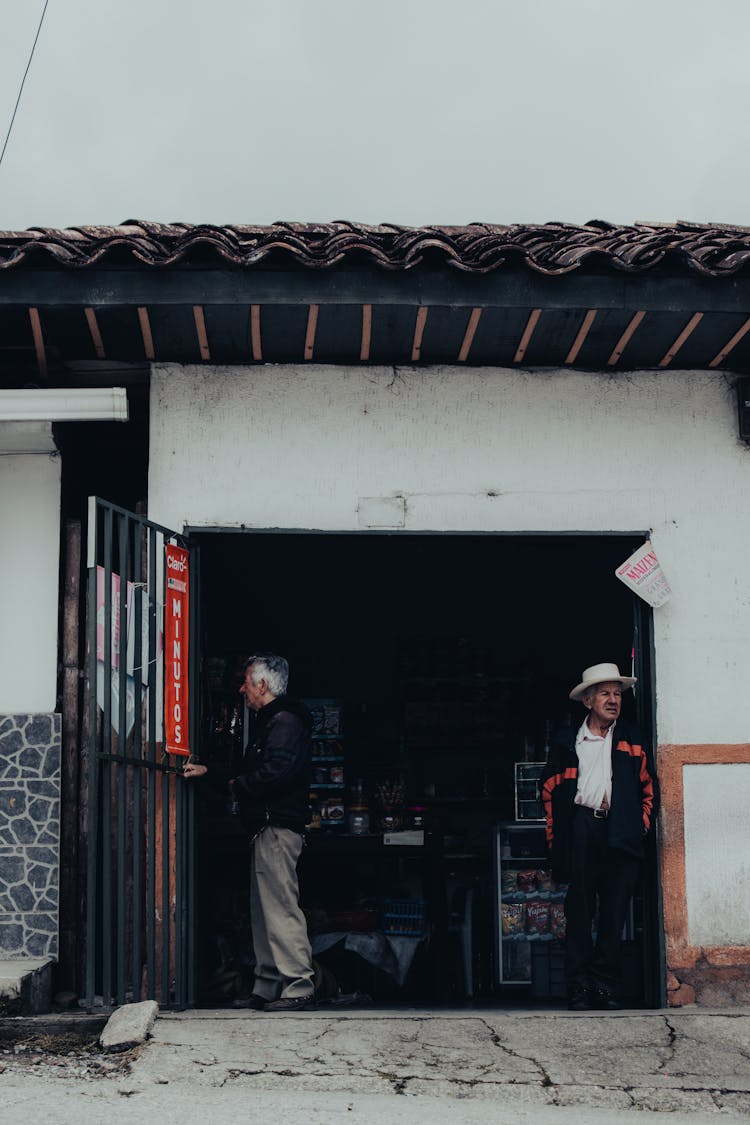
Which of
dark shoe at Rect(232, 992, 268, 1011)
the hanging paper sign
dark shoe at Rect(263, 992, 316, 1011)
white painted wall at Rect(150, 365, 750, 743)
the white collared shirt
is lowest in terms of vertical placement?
dark shoe at Rect(232, 992, 268, 1011)

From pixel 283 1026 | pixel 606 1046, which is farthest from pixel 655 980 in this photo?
pixel 283 1026

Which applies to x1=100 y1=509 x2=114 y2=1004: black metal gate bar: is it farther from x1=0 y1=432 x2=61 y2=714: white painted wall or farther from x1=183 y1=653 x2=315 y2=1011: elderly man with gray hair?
x1=0 y1=432 x2=61 y2=714: white painted wall

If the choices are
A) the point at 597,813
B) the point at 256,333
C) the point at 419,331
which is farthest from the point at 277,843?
the point at 419,331

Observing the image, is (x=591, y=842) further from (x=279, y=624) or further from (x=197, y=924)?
(x=279, y=624)

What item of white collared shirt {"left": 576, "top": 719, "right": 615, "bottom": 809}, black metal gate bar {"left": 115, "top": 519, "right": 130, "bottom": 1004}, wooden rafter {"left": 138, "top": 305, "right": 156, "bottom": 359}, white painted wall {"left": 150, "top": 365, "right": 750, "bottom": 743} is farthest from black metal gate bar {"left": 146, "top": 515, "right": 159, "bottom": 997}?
white collared shirt {"left": 576, "top": 719, "right": 615, "bottom": 809}

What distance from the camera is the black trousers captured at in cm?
728

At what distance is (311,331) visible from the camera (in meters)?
7.21

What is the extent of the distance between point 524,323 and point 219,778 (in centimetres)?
422

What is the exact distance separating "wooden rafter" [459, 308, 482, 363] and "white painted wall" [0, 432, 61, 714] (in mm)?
2283

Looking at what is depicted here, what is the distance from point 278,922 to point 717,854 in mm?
2338

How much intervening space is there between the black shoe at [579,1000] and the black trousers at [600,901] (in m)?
0.03

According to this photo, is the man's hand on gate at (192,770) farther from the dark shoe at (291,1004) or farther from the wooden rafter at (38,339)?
the wooden rafter at (38,339)

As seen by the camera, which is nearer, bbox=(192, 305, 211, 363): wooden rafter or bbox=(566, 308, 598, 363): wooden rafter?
bbox=(192, 305, 211, 363): wooden rafter

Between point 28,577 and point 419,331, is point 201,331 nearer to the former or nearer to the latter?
point 419,331
